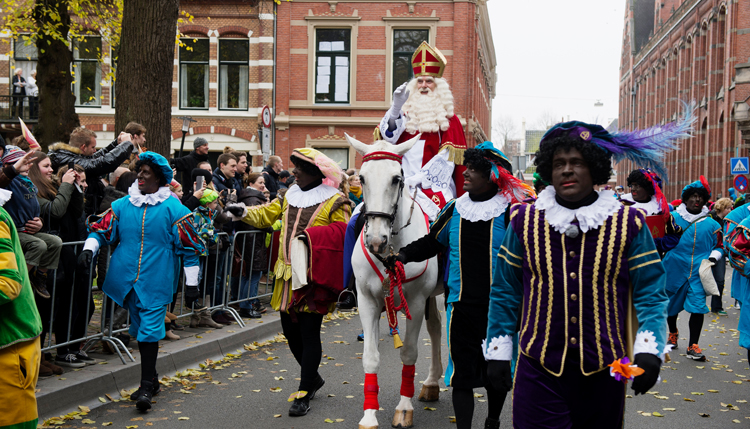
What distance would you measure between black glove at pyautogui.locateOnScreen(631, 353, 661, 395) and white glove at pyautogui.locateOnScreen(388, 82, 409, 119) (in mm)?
4052

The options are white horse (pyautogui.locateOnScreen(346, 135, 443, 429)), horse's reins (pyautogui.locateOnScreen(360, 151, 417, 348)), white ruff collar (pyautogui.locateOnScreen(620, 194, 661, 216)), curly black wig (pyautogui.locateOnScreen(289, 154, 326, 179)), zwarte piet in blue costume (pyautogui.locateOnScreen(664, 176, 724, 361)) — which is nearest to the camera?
white horse (pyautogui.locateOnScreen(346, 135, 443, 429))

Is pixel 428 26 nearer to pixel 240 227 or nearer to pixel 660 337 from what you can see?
pixel 240 227

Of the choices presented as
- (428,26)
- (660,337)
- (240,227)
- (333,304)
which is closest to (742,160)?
(428,26)

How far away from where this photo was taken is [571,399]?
3.10 m

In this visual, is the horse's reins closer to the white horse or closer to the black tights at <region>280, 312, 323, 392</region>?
the white horse

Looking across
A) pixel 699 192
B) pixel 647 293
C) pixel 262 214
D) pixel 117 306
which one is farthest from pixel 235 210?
A: pixel 699 192

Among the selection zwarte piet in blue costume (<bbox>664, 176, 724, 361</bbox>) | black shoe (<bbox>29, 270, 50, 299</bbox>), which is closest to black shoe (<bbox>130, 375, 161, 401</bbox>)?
black shoe (<bbox>29, 270, 50, 299</bbox>)

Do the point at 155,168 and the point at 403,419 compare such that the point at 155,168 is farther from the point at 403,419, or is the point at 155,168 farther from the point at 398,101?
the point at 403,419

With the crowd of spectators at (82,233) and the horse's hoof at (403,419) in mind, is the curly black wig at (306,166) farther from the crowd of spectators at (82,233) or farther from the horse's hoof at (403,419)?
the horse's hoof at (403,419)

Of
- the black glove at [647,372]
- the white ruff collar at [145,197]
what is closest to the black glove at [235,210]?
the white ruff collar at [145,197]

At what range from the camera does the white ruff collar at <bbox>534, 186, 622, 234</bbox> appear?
308 centimetres

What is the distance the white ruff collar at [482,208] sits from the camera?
461cm

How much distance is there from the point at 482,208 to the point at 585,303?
1.64m

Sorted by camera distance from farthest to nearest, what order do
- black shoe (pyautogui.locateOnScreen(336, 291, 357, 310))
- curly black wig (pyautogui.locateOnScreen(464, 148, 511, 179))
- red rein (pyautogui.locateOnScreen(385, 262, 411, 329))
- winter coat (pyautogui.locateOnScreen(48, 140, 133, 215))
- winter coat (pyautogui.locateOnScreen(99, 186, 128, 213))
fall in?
1. winter coat (pyautogui.locateOnScreen(99, 186, 128, 213))
2. winter coat (pyautogui.locateOnScreen(48, 140, 133, 215))
3. black shoe (pyautogui.locateOnScreen(336, 291, 357, 310))
4. red rein (pyautogui.locateOnScreen(385, 262, 411, 329))
5. curly black wig (pyautogui.locateOnScreen(464, 148, 511, 179))
